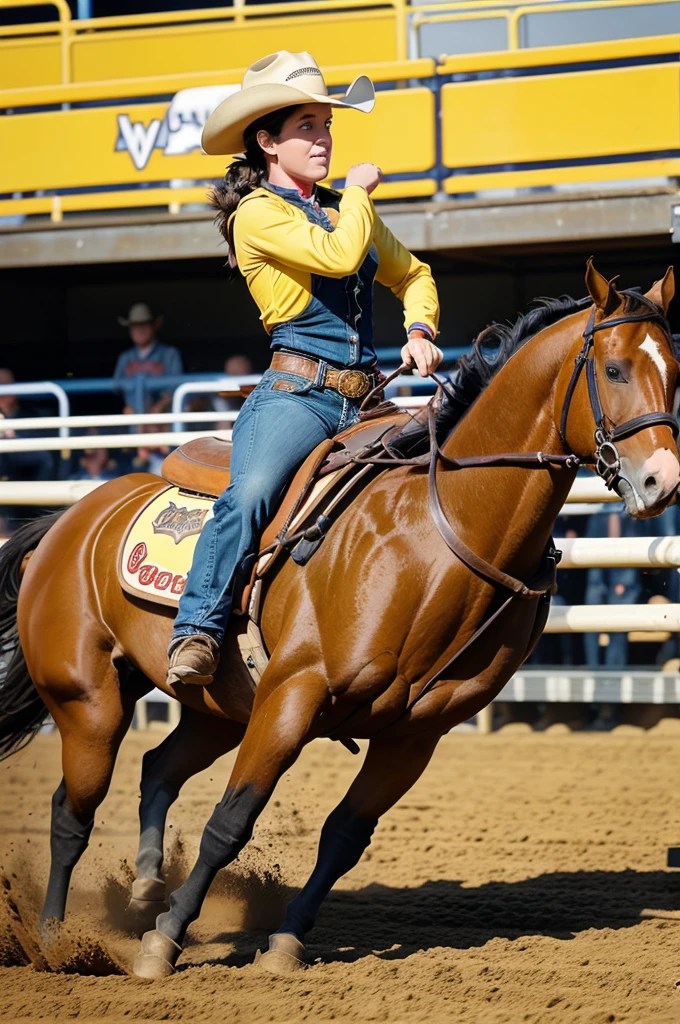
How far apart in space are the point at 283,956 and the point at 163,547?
4.42ft

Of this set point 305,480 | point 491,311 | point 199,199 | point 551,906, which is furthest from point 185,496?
point 491,311

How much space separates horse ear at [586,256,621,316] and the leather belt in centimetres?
95

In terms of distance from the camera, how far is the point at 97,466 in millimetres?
7926

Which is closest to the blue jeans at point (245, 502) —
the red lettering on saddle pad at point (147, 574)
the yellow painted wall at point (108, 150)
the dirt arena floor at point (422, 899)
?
the red lettering on saddle pad at point (147, 574)

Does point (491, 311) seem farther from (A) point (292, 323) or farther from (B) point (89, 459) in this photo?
(A) point (292, 323)

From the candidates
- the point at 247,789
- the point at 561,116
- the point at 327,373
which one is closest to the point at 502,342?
the point at 327,373

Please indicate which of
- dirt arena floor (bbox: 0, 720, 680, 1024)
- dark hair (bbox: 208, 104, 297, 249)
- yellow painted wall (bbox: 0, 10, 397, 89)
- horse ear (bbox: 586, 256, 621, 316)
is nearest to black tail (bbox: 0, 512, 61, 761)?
dirt arena floor (bbox: 0, 720, 680, 1024)

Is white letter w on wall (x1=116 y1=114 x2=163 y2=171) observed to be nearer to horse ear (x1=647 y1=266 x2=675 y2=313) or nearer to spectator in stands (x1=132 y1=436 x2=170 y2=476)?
spectator in stands (x1=132 y1=436 x2=170 y2=476)

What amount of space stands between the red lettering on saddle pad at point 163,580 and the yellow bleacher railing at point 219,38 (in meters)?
6.98

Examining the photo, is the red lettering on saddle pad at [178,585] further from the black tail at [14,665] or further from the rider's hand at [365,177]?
the rider's hand at [365,177]

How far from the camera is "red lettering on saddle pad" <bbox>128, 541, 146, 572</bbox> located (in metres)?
4.28

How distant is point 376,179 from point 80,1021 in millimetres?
2595

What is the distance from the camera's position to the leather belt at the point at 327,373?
407 cm

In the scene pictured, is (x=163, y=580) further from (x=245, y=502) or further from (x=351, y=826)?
(x=351, y=826)
